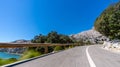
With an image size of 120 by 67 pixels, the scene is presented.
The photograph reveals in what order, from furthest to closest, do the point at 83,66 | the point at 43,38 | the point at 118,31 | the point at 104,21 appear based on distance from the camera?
the point at 43,38, the point at 104,21, the point at 118,31, the point at 83,66

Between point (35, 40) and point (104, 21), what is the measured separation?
19828mm

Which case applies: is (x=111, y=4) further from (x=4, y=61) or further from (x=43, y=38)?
(x=4, y=61)

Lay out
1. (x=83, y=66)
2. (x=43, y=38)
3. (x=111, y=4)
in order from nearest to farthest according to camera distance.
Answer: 1. (x=83, y=66)
2. (x=111, y=4)
3. (x=43, y=38)

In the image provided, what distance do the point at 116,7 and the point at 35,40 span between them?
2310cm

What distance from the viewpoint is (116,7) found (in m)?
44.2

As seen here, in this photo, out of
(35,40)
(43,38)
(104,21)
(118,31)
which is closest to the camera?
(118,31)

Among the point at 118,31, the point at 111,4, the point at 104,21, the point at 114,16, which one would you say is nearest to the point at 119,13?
the point at 114,16

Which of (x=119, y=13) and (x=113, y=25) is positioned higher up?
(x=119, y=13)

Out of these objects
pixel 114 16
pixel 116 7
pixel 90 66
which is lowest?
pixel 90 66

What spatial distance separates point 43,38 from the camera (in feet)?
189

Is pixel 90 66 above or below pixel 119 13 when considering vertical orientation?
below

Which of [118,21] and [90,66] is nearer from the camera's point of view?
[90,66]

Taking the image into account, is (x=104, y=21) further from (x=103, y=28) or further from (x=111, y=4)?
(x=111, y=4)

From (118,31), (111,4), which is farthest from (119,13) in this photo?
(111,4)
